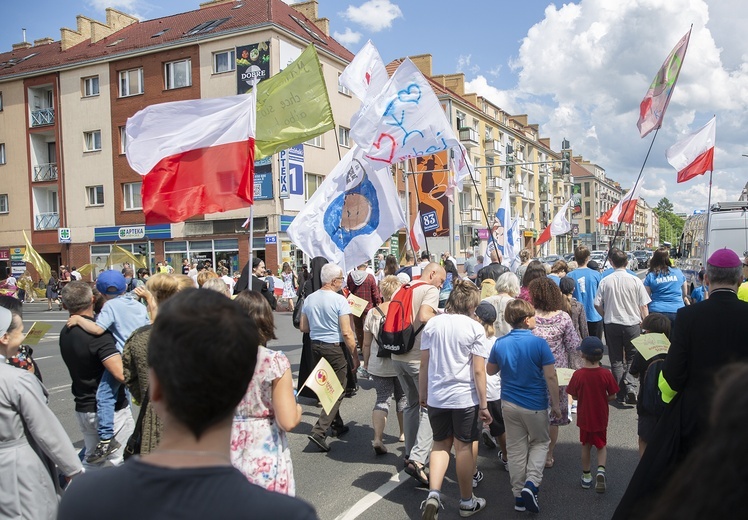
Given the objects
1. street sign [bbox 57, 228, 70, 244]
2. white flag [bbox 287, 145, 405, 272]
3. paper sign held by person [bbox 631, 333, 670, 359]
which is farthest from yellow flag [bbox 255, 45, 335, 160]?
street sign [bbox 57, 228, 70, 244]

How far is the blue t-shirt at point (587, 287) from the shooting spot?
8.50 metres

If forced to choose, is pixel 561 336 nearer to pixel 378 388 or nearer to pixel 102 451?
pixel 378 388

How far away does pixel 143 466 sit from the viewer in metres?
1.43

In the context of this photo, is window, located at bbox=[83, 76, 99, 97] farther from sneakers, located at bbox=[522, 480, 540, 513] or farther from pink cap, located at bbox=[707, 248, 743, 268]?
pink cap, located at bbox=[707, 248, 743, 268]

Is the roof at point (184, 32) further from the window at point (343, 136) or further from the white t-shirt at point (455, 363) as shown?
the white t-shirt at point (455, 363)

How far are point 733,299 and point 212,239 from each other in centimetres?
2926

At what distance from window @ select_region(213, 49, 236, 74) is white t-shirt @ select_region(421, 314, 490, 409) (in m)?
28.2

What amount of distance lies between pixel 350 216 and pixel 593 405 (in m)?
3.81

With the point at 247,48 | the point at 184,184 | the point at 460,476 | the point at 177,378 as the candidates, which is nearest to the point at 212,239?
the point at 247,48

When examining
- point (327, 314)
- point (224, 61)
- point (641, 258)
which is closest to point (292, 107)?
point (327, 314)

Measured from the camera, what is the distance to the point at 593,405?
16.4 ft

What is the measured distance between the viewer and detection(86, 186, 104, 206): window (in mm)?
33625

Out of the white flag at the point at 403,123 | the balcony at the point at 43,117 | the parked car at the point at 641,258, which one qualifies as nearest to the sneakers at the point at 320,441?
the white flag at the point at 403,123

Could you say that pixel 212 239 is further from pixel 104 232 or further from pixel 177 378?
pixel 177 378
